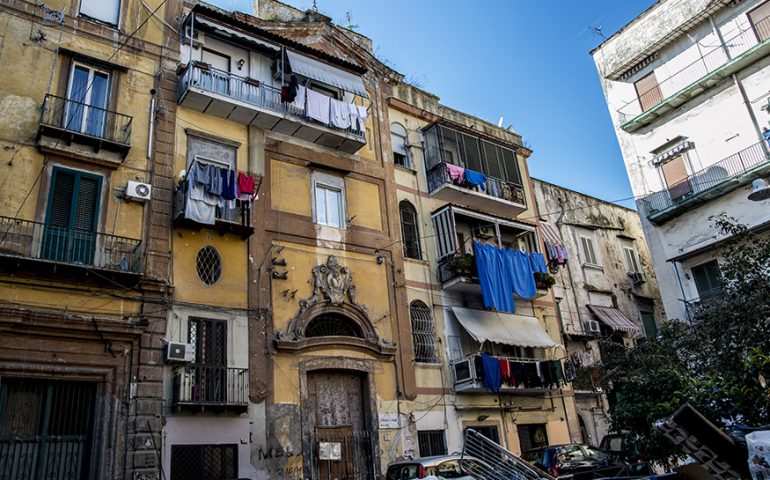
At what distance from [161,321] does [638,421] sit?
1153cm

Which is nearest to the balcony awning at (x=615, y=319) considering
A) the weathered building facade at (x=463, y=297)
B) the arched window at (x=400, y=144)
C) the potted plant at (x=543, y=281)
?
the weathered building facade at (x=463, y=297)

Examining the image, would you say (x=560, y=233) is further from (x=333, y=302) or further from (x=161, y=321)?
(x=161, y=321)

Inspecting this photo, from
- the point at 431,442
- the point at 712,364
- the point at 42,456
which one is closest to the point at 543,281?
the point at 431,442

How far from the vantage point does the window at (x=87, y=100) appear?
15109 millimetres

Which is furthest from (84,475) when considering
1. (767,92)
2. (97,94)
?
(767,92)

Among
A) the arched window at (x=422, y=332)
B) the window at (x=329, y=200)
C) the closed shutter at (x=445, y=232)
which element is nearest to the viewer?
the window at (x=329, y=200)

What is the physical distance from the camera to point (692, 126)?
24.4 metres

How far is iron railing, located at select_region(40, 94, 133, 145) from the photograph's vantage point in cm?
1474

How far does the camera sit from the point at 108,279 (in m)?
13.8

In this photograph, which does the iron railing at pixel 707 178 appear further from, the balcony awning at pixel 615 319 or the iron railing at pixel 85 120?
the iron railing at pixel 85 120

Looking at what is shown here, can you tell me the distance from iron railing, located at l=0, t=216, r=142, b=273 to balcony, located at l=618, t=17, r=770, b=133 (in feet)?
69.2

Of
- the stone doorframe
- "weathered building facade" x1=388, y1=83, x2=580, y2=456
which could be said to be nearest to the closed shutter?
"weathered building facade" x1=388, y1=83, x2=580, y2=456

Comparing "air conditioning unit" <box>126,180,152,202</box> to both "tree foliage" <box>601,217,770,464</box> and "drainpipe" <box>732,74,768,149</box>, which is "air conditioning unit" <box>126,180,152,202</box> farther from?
"drainpipe" <box>732,74,768,149</box>

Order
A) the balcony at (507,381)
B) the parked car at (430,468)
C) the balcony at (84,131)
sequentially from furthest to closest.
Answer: the balcony at (507,381) < the balcony at (84,131) < the parked car at (430,468)
